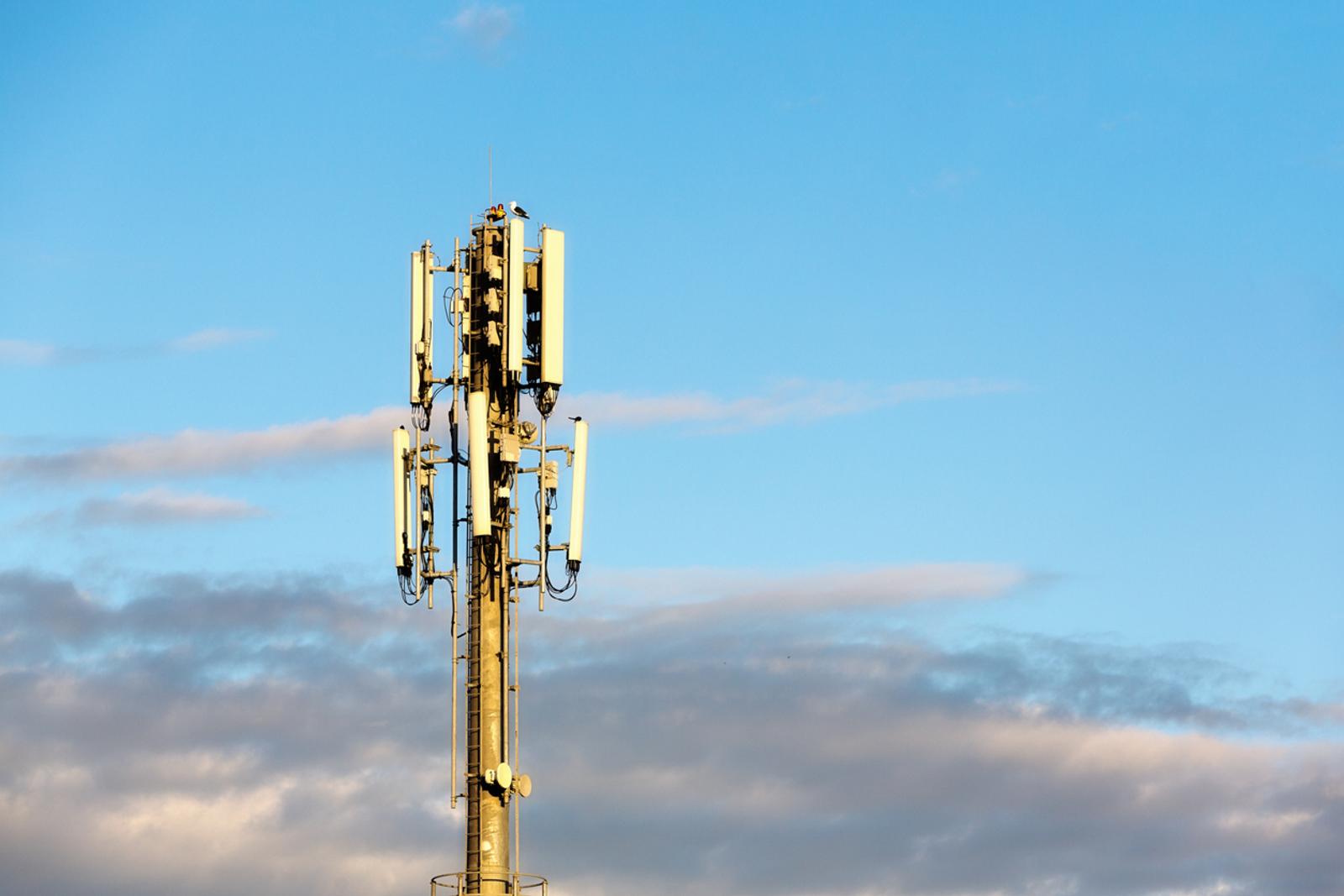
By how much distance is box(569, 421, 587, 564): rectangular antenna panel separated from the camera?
343 ft

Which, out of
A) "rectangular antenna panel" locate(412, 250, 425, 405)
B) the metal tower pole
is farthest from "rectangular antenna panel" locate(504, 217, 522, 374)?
"rectangular antenna panel" locate(412, 250, 425, 405)

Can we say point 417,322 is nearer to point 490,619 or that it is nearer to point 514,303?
point 514,303

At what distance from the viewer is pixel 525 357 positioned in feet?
349

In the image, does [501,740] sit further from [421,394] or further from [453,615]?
[421,394]

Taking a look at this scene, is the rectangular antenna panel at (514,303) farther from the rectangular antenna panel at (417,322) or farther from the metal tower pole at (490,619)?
the rectangular antenna panel at (417,322)

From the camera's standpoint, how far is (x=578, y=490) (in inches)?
4156

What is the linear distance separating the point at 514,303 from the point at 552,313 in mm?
1308

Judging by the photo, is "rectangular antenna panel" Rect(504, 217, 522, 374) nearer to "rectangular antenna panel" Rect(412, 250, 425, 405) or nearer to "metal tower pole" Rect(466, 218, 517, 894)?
"metal tower pole" Rect(466, 218, 517, 894)

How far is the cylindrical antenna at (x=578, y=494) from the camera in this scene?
343 feet

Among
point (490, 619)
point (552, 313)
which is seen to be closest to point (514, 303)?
point (552, 313)

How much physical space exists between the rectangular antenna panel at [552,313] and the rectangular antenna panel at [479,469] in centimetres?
271

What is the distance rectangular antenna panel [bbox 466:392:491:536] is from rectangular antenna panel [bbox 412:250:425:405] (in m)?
2.57

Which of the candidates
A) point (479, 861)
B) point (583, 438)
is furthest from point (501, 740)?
point (583, 438)

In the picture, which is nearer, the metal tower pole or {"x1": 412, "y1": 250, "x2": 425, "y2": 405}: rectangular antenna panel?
the metal tower pole
